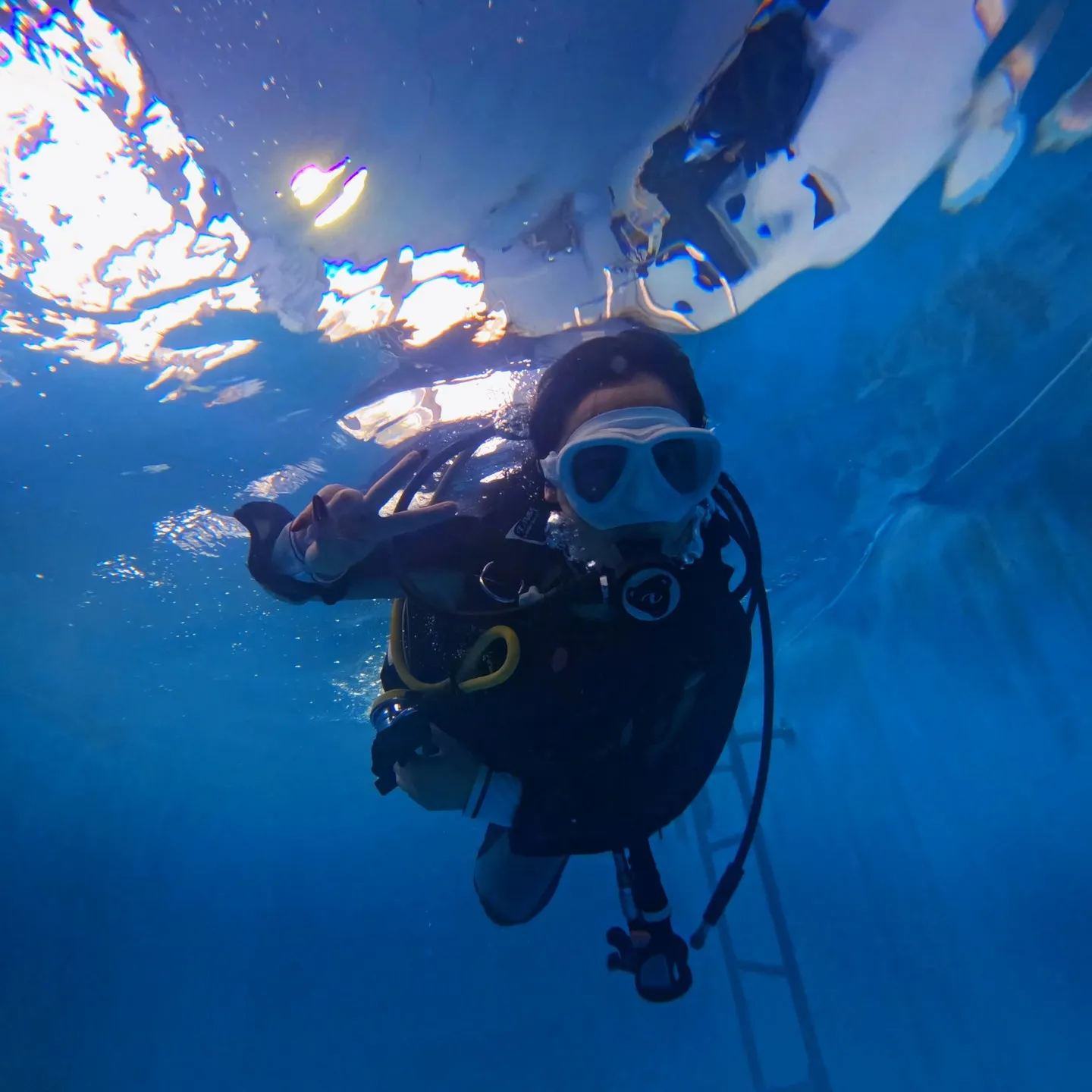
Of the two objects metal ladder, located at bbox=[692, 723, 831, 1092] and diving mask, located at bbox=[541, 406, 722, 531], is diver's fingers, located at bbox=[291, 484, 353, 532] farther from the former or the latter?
metal ladder, located at bbox=[692, 723, 831, 1092]

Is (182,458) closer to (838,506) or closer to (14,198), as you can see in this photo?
(14,198)

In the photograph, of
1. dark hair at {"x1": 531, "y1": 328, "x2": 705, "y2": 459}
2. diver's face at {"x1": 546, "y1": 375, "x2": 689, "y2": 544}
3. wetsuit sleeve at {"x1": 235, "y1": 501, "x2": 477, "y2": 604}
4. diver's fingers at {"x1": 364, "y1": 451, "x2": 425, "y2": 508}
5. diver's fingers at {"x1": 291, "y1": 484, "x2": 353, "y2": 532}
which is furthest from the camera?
dark hair at {"x1": 531, "y1": 328, "x2": 705, "y2": 459}

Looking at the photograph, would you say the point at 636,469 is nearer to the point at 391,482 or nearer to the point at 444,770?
the point at 391,482

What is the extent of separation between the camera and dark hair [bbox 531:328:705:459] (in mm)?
3555

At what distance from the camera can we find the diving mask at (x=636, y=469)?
291cm

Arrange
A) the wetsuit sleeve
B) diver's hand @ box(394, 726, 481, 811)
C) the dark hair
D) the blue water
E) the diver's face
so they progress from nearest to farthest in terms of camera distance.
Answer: the wetsuit sleeve < the diver's face < diver's hand @ box(394, 726, 481, 811) < the dark hair < the blue water

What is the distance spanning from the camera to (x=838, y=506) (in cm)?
1184

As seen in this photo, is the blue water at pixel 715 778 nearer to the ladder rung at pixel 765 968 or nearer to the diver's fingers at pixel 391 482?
the ladder rung at pixel 765 968

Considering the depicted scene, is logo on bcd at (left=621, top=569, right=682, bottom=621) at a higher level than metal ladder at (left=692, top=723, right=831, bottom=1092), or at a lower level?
higher

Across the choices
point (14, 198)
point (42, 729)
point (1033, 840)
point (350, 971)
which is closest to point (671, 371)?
point (14, 198)

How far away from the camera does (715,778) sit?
37031 millimetres

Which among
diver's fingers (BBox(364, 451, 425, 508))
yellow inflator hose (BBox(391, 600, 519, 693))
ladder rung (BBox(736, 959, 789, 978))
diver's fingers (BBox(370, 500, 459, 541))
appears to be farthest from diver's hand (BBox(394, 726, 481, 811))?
ladder rung (BBox(736, 959, 789, 978))

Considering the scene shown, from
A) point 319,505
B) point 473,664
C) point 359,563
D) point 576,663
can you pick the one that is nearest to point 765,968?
point 576,663

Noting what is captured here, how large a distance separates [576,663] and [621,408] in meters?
1.32
